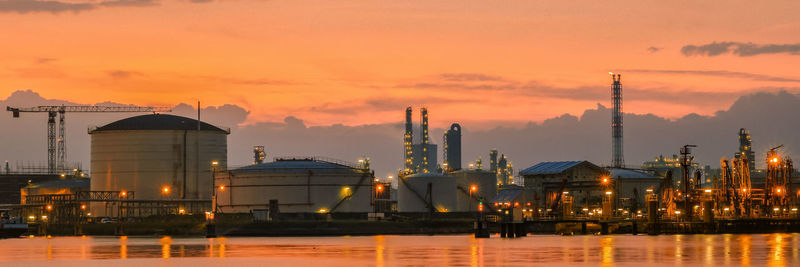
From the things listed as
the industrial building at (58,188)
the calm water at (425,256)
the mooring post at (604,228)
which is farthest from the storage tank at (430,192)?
the calm water at (425,256)

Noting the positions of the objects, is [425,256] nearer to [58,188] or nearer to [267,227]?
[267,227]

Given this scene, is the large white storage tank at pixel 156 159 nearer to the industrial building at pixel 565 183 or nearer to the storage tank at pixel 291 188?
the storage tank at pixel 291 188

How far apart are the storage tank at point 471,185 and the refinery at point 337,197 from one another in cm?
19

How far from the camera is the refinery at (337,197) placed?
139m

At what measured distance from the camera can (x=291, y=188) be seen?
488 ft

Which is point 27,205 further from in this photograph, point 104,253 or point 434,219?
point 104,253

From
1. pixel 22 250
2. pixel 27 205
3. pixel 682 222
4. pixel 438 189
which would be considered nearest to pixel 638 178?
pixel 438 189

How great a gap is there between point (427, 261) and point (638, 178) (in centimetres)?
11577

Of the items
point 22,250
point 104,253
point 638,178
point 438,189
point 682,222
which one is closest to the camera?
point 104,253

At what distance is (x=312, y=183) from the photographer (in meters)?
149

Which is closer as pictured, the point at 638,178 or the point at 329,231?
the point at 329,231

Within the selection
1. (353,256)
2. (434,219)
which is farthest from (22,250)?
(434,219)

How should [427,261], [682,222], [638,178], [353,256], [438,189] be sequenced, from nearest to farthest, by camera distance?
1. [427,261]
2. [353,256]
3. [682,222]
4. [438,189]
5. [638,178]

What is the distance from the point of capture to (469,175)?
175125 mm
